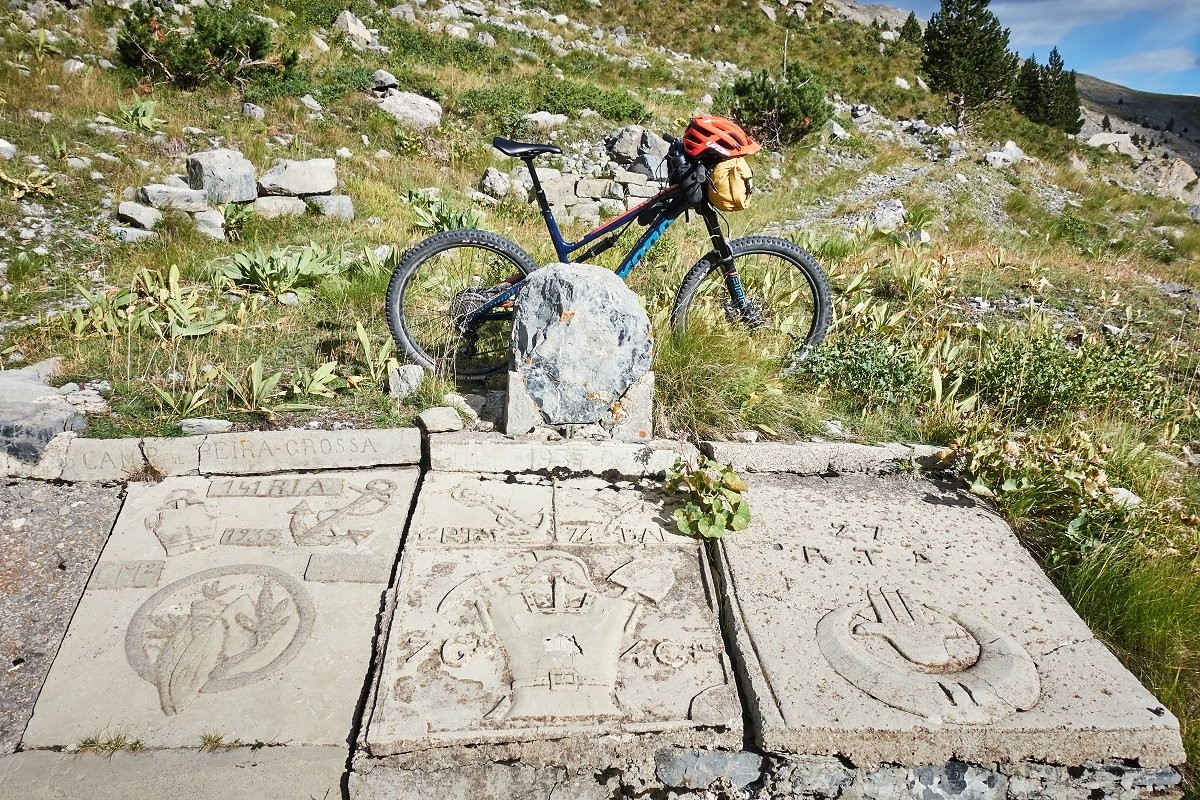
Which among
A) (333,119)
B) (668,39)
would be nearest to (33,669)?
(333,119)

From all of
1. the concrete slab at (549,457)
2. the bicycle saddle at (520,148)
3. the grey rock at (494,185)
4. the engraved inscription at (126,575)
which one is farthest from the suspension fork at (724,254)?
A: the grey rock at (494,185)

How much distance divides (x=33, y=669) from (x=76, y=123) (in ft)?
22.4

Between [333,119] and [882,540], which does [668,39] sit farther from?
[882,540]

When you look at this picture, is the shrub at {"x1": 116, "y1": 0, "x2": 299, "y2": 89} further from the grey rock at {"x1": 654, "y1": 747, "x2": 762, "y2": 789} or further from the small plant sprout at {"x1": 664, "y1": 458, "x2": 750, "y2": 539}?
the grey rock at {"x1": 654, "y1": 747, "x2": 762, "y2": 789}

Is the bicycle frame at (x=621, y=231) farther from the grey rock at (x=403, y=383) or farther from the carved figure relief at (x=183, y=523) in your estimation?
the carved figure relief at (x=183, y=523)

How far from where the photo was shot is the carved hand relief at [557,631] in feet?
8.09

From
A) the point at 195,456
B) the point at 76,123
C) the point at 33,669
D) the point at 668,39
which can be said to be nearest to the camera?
A: the point at 33,669

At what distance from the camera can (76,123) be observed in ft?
24.1

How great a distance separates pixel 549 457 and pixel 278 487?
131cm

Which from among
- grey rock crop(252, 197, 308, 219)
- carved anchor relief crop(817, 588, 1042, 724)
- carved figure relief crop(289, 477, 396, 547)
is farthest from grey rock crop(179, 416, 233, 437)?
grey rock crop(252, 197, 308, 219)

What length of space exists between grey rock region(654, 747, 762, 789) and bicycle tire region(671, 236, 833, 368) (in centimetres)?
254

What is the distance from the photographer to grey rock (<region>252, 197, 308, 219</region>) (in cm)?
675

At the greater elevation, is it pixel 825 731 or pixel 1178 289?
pixel 1178 289

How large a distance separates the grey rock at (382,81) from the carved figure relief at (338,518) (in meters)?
8.55
